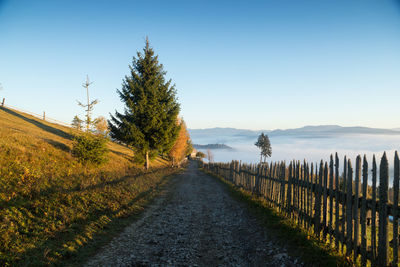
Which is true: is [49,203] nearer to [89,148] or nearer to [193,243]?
[193,243]

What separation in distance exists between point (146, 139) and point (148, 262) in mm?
15401

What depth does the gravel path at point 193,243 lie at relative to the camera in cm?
469

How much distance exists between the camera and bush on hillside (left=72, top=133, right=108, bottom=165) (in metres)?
12.9

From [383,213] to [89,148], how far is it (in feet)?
48.6

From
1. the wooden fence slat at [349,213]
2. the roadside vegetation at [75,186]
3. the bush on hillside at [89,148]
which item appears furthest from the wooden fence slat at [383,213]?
the bush on hillside at [89,148]

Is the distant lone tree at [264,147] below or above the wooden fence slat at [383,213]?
below

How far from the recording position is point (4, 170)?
8172 millimetres

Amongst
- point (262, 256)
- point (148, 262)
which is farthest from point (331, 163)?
point (148, 262)

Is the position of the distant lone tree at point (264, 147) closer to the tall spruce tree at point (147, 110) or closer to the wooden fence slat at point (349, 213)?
the tall spruce tree at point (147, 110)

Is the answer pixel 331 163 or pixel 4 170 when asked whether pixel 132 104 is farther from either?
pixel 331 163

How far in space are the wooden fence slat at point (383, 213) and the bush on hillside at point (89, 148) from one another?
565 inches

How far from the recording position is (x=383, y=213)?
142 inches

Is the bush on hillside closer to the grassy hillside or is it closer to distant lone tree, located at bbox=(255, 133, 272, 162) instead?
the grassy hillside

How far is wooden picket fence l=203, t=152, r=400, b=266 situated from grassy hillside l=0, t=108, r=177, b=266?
22.1ft
